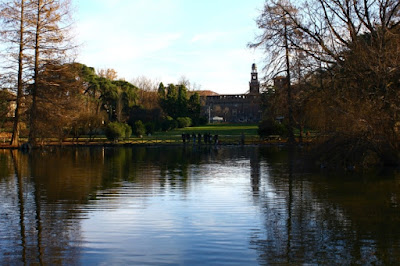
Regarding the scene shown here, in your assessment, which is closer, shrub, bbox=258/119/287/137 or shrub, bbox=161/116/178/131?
shrub, bbox=258/119/287/137

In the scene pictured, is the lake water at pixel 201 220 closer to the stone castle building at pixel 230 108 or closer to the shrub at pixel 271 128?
the shrub at pixel 271 128

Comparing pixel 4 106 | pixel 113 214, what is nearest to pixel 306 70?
pixel 113 214

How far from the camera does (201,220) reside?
9805 mm

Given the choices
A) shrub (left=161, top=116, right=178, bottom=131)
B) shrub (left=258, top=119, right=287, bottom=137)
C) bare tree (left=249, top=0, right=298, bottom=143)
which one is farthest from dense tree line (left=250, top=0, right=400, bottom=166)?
shrub (left=161, top=116, right=178, bottom=131)

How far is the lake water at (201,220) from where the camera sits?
7406 mm

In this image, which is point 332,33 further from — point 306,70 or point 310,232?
point 310,232

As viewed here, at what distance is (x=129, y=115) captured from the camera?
66.4 metres

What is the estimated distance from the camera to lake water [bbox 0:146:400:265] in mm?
7406

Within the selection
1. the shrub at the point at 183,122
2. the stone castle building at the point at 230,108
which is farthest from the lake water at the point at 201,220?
the stone castle building at the point at 230,108

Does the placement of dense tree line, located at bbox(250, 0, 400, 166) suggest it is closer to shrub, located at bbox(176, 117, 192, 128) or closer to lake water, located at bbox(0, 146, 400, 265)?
lake water, located at bbox(0, 146, 400, 265)

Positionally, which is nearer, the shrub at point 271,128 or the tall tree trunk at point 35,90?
the tall tree trunk at point 35,90

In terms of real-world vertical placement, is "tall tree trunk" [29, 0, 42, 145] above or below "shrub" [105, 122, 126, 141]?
above

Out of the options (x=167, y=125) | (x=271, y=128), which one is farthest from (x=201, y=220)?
(x=167, y=125)

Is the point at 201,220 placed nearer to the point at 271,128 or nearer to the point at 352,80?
the point at 352,80
